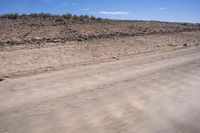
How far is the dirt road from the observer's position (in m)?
5.05

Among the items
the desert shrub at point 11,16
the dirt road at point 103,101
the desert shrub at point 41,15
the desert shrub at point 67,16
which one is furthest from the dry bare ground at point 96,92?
the desert shrub at point 67,16

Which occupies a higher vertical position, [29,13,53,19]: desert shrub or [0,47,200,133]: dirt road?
[29,13,53,19]: desert shrub

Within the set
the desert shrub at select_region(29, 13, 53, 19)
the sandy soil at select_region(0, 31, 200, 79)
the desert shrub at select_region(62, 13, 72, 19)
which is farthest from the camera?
the desert shrub at select_region(62, 13, 72, 19)

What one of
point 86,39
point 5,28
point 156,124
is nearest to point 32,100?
point 156,124

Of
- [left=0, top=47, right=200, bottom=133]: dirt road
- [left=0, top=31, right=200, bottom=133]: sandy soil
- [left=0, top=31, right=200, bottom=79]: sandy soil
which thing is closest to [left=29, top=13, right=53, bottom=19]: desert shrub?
[left=0, top=31, right=200, bottom=79]: sandy soil

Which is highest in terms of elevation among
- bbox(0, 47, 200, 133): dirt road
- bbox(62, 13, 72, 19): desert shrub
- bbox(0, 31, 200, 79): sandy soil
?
bbox(62, 13, 72, 19): desert shrub

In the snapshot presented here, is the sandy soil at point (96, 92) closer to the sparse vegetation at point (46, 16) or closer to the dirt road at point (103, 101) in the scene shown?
the dirt road at point (103, 101)

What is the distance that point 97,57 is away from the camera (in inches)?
442

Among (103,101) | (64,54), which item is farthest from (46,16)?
(103,101)

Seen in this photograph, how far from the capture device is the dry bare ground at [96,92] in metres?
5.12

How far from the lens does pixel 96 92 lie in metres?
6.68

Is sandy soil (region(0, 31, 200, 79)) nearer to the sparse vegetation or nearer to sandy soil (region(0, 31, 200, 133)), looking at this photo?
sandy soil (region(0, 31, 200, 133))

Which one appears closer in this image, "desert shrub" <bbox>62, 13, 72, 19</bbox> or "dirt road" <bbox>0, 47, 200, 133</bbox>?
"dirt road" <bbox>0, 47, 200, 133</bbox>

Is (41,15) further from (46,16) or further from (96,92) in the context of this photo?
(96,92)
